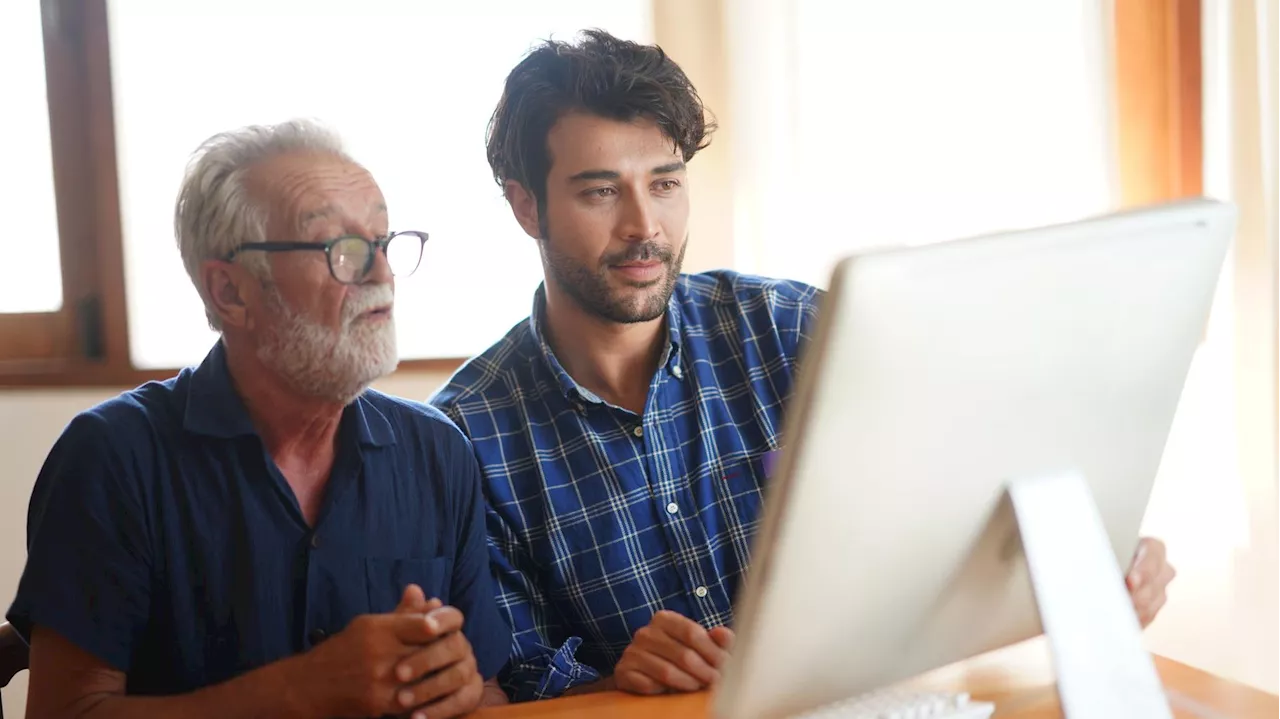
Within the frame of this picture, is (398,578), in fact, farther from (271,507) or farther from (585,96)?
(585,96)

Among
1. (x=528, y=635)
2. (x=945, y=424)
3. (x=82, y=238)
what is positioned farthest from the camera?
(x=82, y=238)

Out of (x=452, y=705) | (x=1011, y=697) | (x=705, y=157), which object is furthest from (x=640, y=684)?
(x=705, y=157)

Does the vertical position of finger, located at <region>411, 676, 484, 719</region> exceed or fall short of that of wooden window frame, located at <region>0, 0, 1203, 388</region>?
it falls short

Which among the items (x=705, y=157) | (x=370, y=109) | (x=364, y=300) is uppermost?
(x=370, y=109)

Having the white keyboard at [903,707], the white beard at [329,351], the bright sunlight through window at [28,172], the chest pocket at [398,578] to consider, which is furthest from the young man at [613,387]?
the bright sunlight through window at [28,172]

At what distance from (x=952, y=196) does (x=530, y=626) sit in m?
1.57

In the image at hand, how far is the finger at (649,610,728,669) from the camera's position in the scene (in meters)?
1.18

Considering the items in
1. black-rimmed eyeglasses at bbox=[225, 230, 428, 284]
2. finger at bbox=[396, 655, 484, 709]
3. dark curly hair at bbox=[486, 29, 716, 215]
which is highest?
dark curly hair at bbox=[486, 29, 716, 215]

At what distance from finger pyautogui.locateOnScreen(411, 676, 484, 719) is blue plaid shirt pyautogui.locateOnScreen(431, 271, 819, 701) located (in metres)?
0.33

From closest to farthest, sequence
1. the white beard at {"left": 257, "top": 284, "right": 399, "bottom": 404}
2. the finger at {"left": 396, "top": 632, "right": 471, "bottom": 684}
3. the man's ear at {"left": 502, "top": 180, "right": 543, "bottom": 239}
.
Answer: the finger at {"left": 396, "top": 632, "right": 471, "bottom": 684} < the white beard at {"left": 257, "top": 284, "right": 399, "bottom": 404} < the man's ear at {"left": 502, "top": 180, "right": 543, "bottom": 239}

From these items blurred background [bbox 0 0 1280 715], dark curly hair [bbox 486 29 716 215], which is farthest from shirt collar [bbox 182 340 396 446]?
blurred background [bbox 0 0 1280 715]

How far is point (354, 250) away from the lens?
143cm

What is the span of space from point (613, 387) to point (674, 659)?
1.95ft

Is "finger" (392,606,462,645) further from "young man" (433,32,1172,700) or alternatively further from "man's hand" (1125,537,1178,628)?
"man's hand" (1125,537,1178,628)
